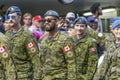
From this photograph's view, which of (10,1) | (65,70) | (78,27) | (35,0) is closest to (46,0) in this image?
(35,0)

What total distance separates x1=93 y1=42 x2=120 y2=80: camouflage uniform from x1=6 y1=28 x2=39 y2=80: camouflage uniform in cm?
103

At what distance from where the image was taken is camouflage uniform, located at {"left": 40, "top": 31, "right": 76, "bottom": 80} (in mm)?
6641

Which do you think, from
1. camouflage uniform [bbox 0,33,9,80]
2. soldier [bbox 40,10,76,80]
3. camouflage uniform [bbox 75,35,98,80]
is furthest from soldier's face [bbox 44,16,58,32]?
camouflage uniform [bbox 75,35,98,80]

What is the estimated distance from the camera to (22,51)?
277 inches

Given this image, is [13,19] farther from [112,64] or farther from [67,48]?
[112,64]

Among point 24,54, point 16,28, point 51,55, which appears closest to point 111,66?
point 51,55

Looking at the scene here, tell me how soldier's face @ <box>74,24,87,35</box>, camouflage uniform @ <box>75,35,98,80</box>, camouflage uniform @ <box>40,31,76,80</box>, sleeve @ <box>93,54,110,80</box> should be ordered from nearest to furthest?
sleeve @ <box>93,54,110,80</box>
camouflage uniform @ <box>40,31,76,80</box>
camouflage uniform @ <box>75,35,98,80</box>
soldier's face @ <box>74,24,87,35</box>

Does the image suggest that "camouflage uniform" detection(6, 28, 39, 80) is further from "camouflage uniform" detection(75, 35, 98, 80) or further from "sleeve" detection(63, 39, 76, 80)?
"camouflage uniform" detection(75, 35, 98, 80)

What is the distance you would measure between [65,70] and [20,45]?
829 millimetres

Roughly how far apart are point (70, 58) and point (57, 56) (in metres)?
0.19

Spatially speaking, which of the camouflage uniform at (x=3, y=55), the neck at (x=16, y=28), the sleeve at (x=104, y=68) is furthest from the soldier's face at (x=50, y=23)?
the sleeve at (x=104, y=68)

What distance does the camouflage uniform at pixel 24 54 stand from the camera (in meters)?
6.98

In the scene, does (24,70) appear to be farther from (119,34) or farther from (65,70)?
(119,34)

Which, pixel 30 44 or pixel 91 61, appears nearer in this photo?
pixel 30 44
